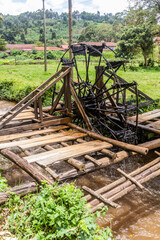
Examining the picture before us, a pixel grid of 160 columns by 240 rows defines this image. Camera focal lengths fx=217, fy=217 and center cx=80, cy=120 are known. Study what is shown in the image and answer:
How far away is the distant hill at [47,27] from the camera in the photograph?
219 ft

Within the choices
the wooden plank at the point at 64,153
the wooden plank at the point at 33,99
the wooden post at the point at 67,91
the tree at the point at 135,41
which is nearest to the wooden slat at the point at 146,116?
the wooden post at the point at 67,91

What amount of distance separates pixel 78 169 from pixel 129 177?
46.1 inches

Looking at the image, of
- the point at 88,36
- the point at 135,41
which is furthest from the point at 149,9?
the point at 88,36

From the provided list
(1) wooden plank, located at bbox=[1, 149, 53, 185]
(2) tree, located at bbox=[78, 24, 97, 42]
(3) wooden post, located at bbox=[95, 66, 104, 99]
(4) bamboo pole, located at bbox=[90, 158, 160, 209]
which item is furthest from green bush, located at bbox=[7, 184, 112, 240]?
(2) tree, located at bbox=[78, 24, 97, 42]

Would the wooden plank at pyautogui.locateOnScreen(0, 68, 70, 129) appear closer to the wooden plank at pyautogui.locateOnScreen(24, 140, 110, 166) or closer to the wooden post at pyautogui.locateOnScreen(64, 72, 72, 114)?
the wooden post at pyautogui.locateOnScreen(64, 72, 72, 114)

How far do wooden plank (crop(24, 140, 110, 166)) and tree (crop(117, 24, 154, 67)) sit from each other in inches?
718

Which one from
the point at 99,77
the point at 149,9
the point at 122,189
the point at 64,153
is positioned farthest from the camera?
the point at 149,9

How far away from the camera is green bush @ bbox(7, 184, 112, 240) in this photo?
8.67ft

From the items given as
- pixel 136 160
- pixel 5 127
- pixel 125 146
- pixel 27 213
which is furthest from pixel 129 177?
pixel 5 127

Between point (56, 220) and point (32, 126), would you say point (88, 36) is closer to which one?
point (32, 126)

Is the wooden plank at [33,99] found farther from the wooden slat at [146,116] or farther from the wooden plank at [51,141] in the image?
the wooden slat at [146,116]

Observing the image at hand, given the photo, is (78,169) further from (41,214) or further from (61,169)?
(61,169)

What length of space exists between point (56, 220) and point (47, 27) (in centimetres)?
11099

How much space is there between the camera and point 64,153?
4.36 m
